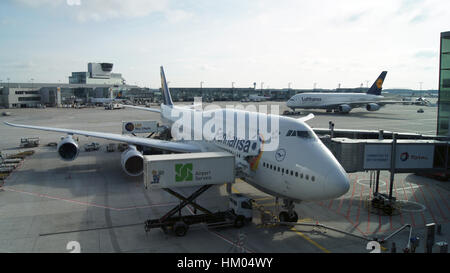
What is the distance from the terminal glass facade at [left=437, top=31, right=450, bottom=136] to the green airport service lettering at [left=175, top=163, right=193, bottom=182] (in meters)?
18.9

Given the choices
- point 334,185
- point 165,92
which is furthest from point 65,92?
point 334,185

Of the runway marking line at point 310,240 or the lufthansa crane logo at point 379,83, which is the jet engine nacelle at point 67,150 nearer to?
the runway marking line at point 310,240

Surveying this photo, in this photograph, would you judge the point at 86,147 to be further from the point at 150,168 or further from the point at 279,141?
the point at 279,141

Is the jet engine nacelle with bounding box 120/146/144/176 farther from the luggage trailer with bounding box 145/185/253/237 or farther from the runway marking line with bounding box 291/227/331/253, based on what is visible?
the runway marking line with bounding box 291/227/331/253

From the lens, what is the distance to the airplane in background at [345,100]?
75750mm

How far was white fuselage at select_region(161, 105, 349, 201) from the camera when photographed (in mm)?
12992

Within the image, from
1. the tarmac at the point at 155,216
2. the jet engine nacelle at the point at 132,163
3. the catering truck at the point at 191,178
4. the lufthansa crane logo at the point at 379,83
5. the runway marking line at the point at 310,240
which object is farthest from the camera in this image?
the lufthansa crane logo at the point at 379,83

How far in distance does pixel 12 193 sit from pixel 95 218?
7574 millimetres

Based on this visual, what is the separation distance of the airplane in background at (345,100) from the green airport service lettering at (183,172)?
223 ft

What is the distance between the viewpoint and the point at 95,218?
54.2 feet

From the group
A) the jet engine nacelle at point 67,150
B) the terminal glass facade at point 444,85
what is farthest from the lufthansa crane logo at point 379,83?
the jet engine nacelle at point 67,150

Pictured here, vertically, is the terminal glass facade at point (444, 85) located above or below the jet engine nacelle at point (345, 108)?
above

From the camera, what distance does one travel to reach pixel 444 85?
23375 millimetres
